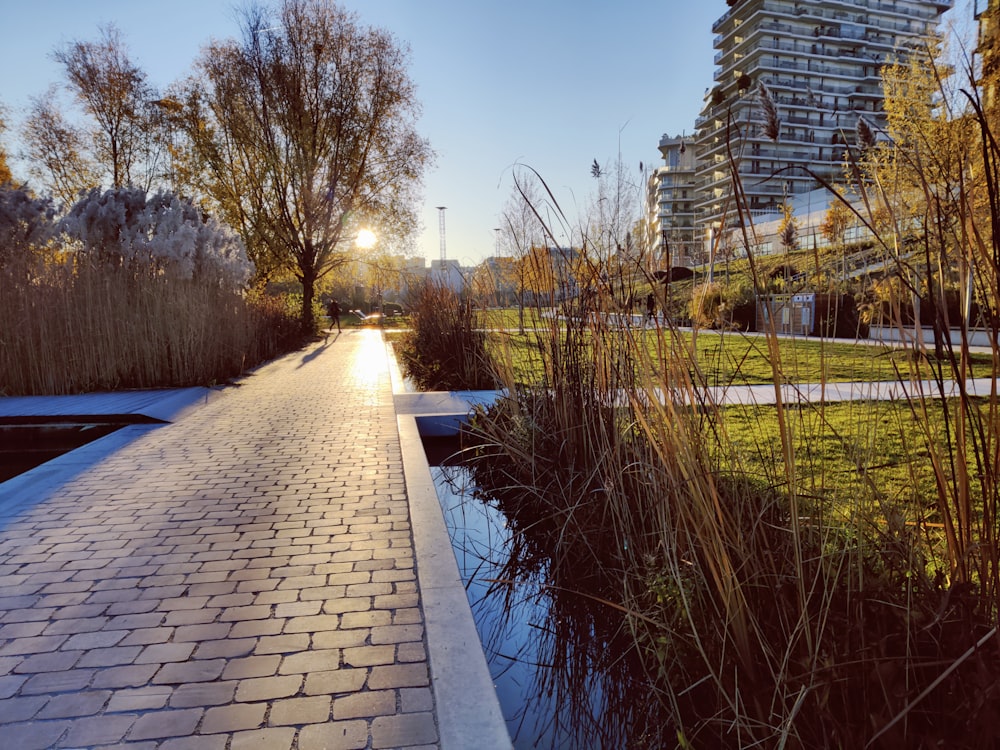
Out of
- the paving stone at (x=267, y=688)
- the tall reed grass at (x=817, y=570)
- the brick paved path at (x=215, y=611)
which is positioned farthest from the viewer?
the paving stone at (x=267, y=688)

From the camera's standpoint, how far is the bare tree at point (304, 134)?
18.9 metres

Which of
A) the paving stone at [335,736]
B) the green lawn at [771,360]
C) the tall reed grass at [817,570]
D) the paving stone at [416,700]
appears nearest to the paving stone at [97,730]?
the paving stone at [335,736]

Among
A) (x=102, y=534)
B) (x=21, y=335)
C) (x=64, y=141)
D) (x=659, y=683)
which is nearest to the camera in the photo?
(x=659, y=683)

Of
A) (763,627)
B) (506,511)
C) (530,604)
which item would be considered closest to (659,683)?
(763,627)

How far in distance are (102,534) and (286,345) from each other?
1339 cm

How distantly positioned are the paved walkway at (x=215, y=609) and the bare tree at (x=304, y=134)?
16.7 m

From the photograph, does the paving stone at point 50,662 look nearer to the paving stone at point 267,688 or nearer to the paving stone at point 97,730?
the paving stone at point 97,730

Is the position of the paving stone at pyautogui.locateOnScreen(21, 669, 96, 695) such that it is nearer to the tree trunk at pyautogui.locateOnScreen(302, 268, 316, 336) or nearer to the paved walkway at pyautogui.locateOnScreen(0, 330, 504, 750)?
the paved walkway at pyautogui.locateOnScreen(0, 330, 504, 750)

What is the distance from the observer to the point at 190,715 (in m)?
1.81

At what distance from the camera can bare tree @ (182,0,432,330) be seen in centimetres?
1892

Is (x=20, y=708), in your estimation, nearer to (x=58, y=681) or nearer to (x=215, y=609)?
(x=58, y=681)

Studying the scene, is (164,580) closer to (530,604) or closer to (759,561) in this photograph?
(530,604)

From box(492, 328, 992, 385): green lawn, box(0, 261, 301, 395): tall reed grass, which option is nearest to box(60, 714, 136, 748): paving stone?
box(492, 328, 992, 385): green lawn

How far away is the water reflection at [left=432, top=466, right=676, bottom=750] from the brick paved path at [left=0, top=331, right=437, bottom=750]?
1.25 feet
